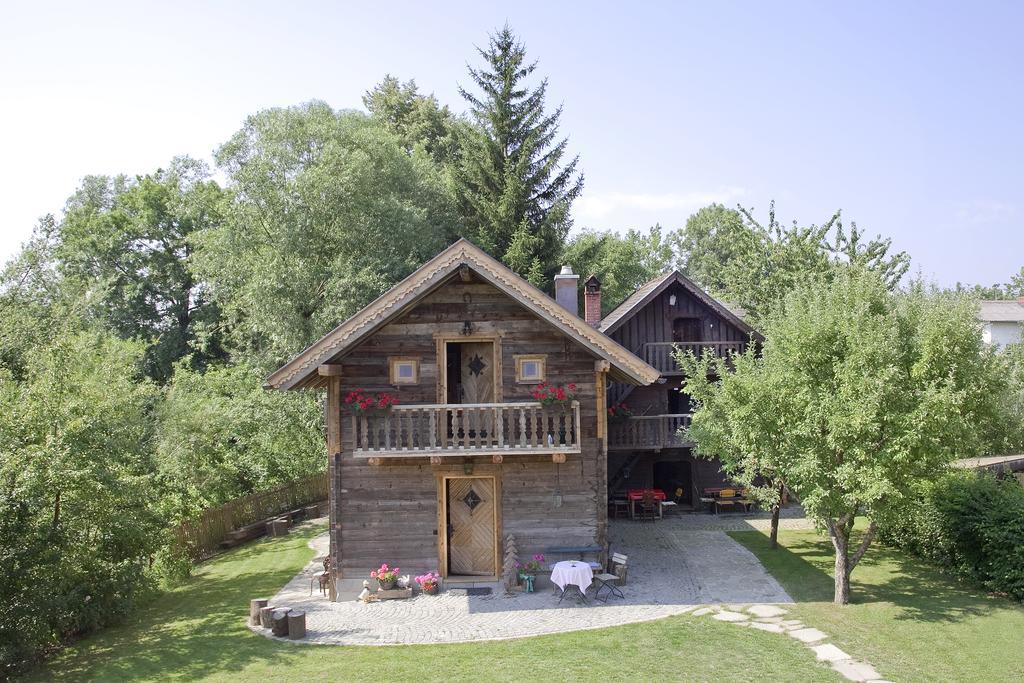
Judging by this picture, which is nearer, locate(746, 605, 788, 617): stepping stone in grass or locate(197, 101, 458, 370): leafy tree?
locate(746, 605, 788, 617): stepping stone in grass

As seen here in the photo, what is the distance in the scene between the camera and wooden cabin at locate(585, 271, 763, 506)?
27594mm

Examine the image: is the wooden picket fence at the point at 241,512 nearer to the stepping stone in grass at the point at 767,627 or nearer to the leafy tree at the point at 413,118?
the stepping stone in grass at the point at 767,627

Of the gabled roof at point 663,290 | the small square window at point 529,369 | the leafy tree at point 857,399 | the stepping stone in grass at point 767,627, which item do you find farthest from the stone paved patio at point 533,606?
the gabled roof at point 663,290

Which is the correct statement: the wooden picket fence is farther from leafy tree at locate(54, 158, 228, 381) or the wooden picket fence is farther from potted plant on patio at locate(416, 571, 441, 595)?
leafy tree at locate(54, 158, 228, 381)

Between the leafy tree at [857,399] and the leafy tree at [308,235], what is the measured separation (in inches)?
825

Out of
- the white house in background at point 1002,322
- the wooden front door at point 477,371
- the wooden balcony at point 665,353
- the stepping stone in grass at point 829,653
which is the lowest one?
the stepping stone in grass at point 829,653

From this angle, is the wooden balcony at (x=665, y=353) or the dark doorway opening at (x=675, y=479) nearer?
the wooden balcony at (x=665, y=353)

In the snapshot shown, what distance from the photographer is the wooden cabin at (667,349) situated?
27.6 metres

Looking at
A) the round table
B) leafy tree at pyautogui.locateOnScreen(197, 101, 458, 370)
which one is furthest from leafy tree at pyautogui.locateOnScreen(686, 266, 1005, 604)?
leafy tree at pyautogui.locateOnScreen(197, 101, 458, 370)

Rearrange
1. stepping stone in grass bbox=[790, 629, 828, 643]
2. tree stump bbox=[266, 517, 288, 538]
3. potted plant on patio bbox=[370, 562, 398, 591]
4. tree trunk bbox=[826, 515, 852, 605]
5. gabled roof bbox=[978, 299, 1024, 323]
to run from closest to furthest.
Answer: stepping stone in grass bbox=[790, 629, 828, 643] < tree trunk bbox=[826, 515, 852, 605] < potted plant on patio bbox=[370, 562, 398, 591] < tree stump bbox=[266, 517, 288, 538] < gabled roof bbox=[978, 299, 1024, 323]

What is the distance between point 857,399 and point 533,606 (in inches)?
319

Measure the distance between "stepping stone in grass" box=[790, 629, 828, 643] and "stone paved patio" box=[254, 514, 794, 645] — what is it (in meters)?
2.07

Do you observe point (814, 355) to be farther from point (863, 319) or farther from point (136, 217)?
point (136, 217)

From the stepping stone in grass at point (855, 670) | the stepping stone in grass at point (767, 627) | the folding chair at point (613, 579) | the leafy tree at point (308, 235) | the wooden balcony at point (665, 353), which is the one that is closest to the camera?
the stepping stone in grass at point (855, 670)
